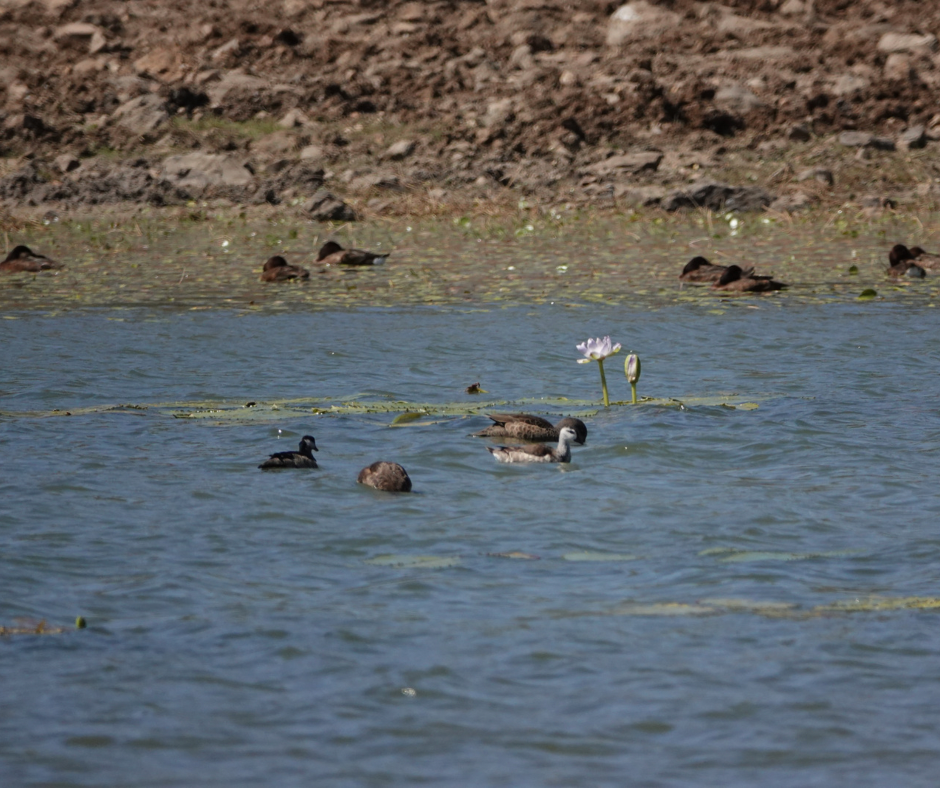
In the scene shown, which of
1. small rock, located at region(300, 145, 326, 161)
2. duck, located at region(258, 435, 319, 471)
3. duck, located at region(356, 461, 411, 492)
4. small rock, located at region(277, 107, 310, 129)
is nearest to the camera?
duck, located at region(356, 461, 411, 492)

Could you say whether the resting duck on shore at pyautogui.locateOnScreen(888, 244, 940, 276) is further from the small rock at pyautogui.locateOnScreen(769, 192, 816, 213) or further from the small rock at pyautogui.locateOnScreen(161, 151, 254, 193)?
the small rock at pyautogui.locateOnScreen(161, 151, 254, 193)

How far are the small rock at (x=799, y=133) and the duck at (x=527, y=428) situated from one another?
22.0 meters

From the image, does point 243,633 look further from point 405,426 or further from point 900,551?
point 405,426

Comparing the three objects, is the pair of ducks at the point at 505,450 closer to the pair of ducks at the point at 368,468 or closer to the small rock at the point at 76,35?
the pair of ducks at the point at 368,468

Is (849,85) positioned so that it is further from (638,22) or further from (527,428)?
(527,428)

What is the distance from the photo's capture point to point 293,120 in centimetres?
3116

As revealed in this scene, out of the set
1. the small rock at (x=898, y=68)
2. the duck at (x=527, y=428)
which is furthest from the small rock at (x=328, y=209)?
the duck at (x=527, y=428)

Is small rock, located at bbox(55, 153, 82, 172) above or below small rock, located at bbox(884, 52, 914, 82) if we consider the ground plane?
below

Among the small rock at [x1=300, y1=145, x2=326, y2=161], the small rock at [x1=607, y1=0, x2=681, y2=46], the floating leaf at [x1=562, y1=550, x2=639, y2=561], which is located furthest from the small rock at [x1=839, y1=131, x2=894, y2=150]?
the floating leaf at [x1=562, y1=550, x2=639, y2=561]

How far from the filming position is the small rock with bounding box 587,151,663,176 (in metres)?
28.5

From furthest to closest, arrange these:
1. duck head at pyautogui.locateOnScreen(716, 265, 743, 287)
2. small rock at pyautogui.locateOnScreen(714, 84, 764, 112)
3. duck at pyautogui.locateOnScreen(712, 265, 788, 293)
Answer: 1. small rock at pyautogui.locateOnScreen(714, 84, 764, 112)
2. duck head at pyautogui.locateOnScreen(716, 265, 743, 287)
3. duck at pyautogui.locateOnScreen(712, 265, 788, 293)

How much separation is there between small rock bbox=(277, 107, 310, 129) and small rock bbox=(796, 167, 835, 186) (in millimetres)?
11158

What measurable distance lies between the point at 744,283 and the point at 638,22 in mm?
19338

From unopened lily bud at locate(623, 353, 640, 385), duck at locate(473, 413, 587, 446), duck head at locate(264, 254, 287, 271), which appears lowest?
duck at locate(473, 413, 587, 446)
